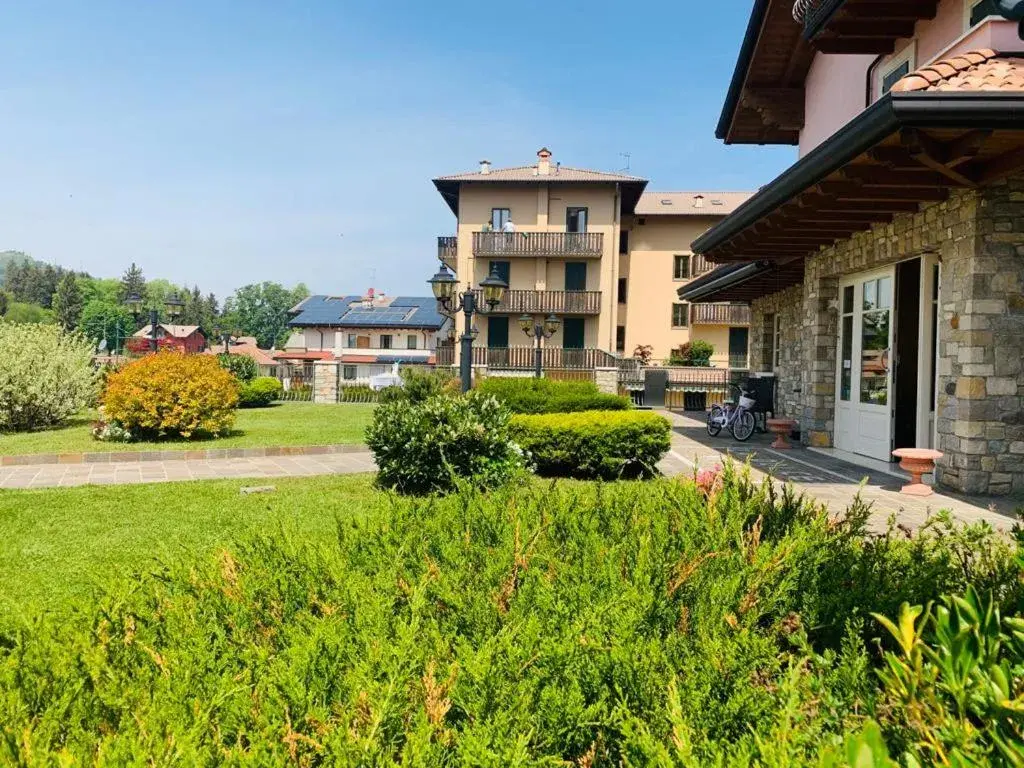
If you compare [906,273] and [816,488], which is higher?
[906,273]

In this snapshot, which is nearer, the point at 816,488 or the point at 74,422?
the point at 816,488

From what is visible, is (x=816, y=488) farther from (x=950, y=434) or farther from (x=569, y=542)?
(x=569, y=542)

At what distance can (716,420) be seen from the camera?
45.4ft

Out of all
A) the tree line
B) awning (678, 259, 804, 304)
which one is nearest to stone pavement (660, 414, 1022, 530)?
awning (678, 259, 804, 304)

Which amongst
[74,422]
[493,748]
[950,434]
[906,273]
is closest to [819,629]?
[493,748]

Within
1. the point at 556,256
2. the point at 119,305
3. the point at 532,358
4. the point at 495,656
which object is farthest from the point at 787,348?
the point at 119,305

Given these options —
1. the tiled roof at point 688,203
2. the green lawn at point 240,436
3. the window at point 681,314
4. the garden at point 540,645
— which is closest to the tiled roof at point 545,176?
the tiled roof at point 688,203

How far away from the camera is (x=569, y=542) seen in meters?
3.08

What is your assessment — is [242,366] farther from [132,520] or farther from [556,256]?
[132,520]

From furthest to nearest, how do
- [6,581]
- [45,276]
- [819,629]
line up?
[45,276]
[6,581]
[819,629]

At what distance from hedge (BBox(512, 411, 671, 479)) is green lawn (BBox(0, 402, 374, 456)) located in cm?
473

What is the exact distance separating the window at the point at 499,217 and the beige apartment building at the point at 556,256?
48 millimetres

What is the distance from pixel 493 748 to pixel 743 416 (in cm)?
1272

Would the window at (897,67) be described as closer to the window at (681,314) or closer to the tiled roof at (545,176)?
the tiled roof at (545,176)
